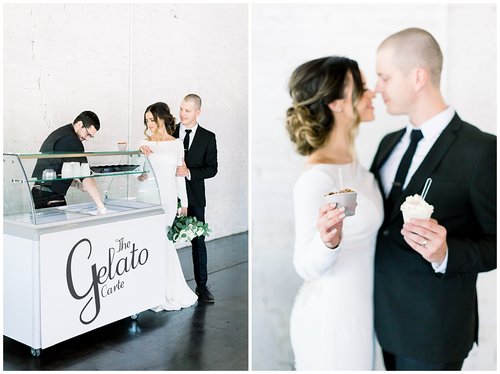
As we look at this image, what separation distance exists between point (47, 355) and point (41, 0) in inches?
79.5

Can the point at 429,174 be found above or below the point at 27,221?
above

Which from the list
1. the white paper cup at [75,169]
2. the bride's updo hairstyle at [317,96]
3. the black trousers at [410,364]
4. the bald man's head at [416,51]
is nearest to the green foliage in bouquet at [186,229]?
the white paper cup at [75,169]

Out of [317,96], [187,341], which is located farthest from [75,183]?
[317,96]

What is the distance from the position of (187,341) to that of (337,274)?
1.11 m

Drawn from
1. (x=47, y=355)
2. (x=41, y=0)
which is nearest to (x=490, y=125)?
(x=41, y=0)

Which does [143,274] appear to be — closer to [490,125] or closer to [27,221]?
[27,221]

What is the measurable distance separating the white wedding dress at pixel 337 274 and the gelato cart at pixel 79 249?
3.80ft

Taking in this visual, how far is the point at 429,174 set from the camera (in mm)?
2678

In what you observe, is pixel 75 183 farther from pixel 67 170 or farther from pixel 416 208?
pixel 416 208

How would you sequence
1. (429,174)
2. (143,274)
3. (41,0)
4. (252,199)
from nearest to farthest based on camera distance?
1. (429,174)
2. (252,199)
3. (41,0)
4. (143,274)

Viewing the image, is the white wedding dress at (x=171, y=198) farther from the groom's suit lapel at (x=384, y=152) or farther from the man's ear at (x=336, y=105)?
the groom's suit lapel at (x=384, y=152)

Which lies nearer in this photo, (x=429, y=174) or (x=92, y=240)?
(x=429, y=174)


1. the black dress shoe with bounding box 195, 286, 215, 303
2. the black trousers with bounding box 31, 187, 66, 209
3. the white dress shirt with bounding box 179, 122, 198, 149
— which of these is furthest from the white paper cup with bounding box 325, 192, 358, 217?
the black trousers with bounding box 31, 187, 66, 209

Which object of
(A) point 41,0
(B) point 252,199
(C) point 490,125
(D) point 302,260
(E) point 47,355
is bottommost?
(E) point 47,355
